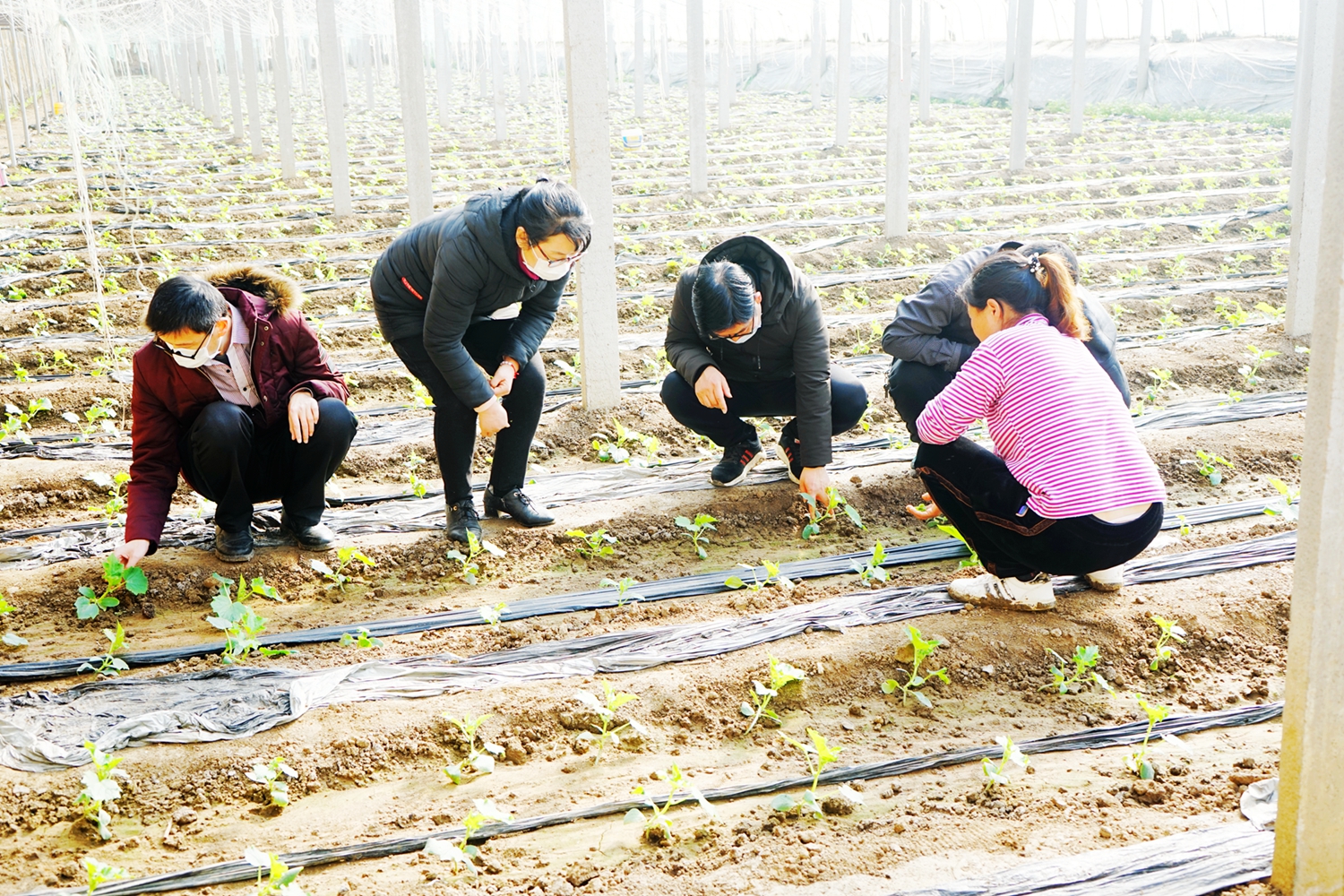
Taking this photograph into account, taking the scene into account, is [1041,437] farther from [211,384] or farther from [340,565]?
[211,384]

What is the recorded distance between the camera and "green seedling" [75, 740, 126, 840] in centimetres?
226

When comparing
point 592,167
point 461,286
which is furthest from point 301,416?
point 592,167

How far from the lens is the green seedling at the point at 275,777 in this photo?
2352 mm

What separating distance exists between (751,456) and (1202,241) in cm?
562

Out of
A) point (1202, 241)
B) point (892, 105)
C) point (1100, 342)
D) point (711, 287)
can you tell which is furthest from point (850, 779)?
point (1202, 241)

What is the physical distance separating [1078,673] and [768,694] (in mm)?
834

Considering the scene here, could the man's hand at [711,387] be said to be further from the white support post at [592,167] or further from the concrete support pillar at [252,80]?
the concrete support pillar at [252,80]

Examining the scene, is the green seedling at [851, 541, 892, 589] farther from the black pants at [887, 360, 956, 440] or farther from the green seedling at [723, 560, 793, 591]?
the black pants at [887, 360, 956, 440]

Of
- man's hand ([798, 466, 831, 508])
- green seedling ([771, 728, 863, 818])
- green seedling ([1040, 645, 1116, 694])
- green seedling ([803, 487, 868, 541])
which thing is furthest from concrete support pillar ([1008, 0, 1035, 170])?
green seedling ([771, 728, 863, 818])

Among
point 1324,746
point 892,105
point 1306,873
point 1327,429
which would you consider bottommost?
point 1306,873

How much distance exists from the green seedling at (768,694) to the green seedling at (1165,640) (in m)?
0.96

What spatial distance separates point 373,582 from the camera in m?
3.50

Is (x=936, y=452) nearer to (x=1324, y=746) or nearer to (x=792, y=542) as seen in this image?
(x=792, y=542)

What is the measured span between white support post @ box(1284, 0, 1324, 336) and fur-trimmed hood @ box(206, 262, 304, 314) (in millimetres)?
4580
